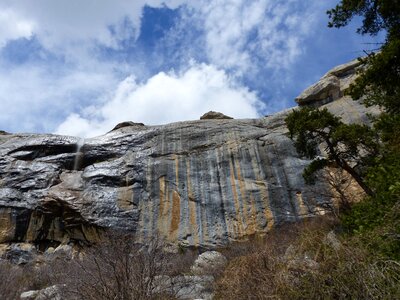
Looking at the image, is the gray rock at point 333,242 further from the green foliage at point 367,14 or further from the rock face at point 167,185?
the rock face at point 167,185

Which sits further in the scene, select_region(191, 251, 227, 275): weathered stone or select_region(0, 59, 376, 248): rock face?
select_region(0, 59, 376, 248): rock face

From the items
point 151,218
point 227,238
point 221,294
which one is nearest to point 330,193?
point 227,238

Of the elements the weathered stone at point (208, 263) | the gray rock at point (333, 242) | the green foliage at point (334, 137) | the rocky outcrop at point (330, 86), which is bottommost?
the gray rock at point (333, 242)

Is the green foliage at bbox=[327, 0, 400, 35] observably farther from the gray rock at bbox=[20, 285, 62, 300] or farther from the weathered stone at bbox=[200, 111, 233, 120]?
the weathered stone at bbox=[200, 111, 233, 120]

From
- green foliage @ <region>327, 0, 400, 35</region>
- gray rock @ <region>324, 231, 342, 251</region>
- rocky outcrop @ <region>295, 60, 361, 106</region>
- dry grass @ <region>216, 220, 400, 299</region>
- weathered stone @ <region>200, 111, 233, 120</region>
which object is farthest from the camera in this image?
weathered stone @ <region>200, 111, 233, 120</region>

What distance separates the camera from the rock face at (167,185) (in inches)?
869

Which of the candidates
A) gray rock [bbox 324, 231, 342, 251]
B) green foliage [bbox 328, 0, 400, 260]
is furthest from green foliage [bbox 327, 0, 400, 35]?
gray rock [bbox 324, 231, 342, 251]

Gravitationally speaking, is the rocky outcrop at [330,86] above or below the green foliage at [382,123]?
above

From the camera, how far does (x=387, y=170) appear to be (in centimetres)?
862

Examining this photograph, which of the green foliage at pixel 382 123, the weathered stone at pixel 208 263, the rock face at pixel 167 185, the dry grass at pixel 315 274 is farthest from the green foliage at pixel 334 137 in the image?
the dry grass at pixel 315 274

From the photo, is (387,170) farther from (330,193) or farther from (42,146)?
(42,146)

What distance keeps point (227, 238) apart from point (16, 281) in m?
10.1

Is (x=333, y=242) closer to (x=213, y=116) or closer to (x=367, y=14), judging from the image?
(x=367, y=14)

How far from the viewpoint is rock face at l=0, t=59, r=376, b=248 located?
22078 millimetres
